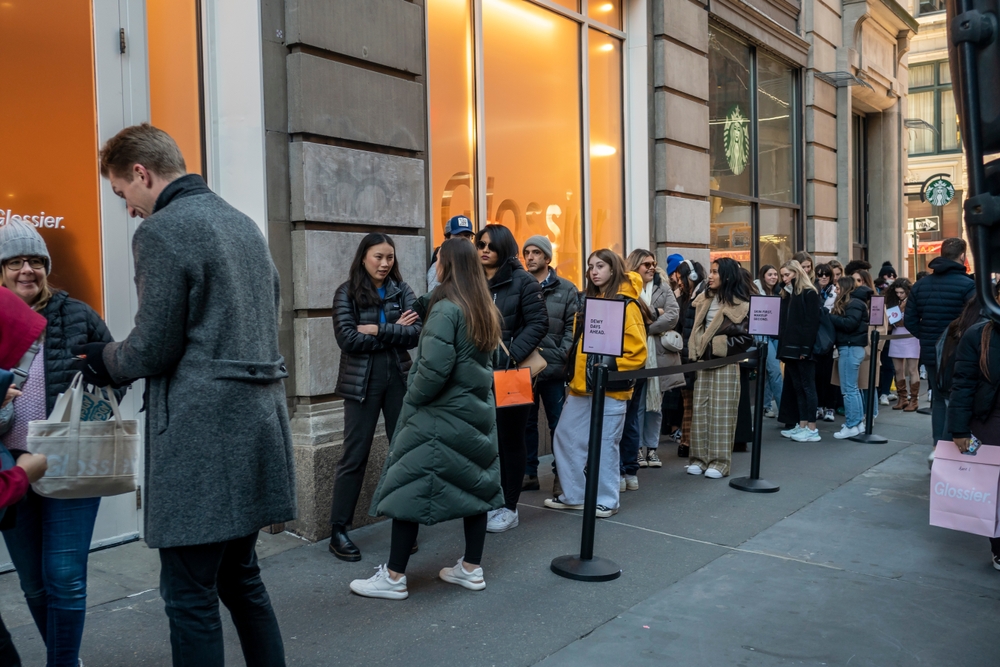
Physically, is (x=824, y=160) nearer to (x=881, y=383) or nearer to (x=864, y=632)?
(x=881, y=383)

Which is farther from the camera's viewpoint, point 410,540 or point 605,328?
point 605,328

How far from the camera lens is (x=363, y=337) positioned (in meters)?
5.09

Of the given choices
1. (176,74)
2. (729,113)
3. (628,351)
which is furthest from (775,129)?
(176,74)

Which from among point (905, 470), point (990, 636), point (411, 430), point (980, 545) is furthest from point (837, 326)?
point (411, 430)

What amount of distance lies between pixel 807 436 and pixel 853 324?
1.30m

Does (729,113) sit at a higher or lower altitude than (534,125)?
higher

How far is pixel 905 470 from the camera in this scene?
7.72 metres

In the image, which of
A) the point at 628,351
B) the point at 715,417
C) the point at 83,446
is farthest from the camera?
the point at 715,417

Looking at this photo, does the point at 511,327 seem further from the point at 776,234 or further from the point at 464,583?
the point at 776,234

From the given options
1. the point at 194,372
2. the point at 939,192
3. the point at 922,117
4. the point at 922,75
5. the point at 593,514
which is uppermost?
the point at 922,75

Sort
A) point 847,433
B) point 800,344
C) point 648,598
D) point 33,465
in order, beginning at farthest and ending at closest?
point 847,433
point 800,344
point 648,598
point 33,465

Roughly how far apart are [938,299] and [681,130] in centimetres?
352

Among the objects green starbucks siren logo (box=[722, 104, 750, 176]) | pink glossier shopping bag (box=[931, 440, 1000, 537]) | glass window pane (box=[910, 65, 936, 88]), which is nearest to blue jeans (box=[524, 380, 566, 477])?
pink glossier shopping bag (box=[931, 440, 1000, 537])

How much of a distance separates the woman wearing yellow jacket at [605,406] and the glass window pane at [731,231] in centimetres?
571
